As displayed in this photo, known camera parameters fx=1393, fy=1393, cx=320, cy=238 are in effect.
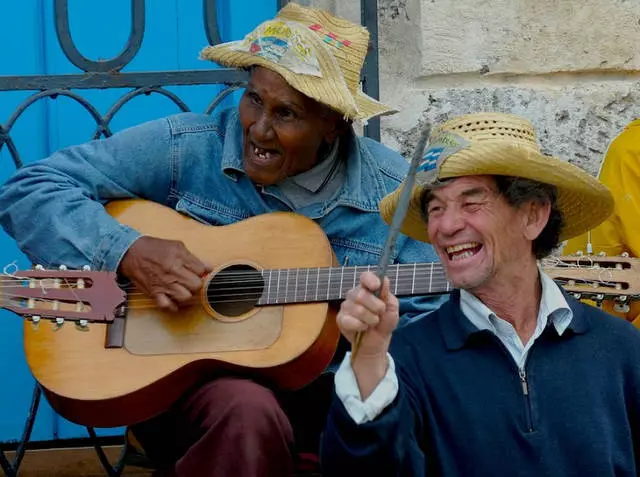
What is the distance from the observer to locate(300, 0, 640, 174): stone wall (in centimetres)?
453

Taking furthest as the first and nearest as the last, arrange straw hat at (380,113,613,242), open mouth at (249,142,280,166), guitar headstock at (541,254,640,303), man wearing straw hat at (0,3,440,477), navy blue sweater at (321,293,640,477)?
open mouth at (249,142,280,166)
man wearing straw hat at (0,3,440,477)
guitar headstock at (541,254,640,303)
straw hat at (380,113,613,242)
navy blue sweater at (321,293,640,477)

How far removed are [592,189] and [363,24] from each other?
1492 mm

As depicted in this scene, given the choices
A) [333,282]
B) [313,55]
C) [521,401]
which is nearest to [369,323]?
[521,401]

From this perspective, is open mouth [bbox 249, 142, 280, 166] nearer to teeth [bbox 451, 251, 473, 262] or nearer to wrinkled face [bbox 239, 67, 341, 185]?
wrinkled face [bbox 239, 67, 341, 185]

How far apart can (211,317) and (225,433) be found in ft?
1.53

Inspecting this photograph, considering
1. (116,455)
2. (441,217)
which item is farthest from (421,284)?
(116,455)

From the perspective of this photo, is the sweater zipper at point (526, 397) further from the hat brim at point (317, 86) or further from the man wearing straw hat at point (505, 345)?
the hat brim at point (317, 86)

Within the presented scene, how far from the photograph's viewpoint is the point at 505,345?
3.08 meters

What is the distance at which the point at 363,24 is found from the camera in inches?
177

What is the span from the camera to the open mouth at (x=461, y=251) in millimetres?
3105

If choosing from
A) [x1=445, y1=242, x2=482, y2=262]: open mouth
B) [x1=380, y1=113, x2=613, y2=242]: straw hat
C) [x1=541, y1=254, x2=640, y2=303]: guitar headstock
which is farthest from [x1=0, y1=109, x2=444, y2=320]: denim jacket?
[x1=445, y1=242, x2=482, y2=262]: open mouth

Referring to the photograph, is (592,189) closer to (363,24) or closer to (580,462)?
(580,462)

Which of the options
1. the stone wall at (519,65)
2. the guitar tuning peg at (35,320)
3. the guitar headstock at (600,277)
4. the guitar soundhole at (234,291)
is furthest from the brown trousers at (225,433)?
the stone wall at (519,65)

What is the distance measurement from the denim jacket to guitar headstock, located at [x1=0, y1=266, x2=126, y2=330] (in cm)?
13
